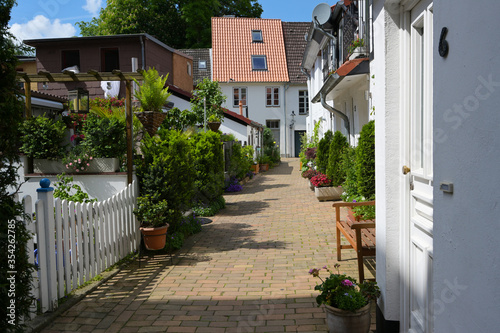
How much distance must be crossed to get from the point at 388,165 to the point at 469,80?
66.6 inches

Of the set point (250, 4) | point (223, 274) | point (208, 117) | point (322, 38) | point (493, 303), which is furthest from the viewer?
point (250, 4)

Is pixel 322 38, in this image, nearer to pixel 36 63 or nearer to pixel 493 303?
pixel 36 63

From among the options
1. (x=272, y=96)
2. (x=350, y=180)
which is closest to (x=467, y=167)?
(x=350, y=180)

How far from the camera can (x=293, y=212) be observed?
10.5 metres

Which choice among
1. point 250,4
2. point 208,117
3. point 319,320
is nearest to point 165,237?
point 319,320

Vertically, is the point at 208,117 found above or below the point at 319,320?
above

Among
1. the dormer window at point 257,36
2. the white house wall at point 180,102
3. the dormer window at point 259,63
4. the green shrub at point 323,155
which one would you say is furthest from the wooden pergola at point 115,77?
the dormer window at point 257,36

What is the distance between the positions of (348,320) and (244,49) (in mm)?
32988

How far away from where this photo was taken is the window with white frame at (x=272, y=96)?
34344 millimetres

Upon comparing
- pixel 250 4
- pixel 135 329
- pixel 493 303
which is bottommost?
pixel 135 329

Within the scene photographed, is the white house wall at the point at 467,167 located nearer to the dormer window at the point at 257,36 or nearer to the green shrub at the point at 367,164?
the green shrub at the point at 367,164

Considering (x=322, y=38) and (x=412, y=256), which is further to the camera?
(x=322, y=38)

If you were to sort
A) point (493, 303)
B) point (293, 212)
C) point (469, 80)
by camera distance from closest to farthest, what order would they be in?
point (493, 303)
point (469, 80)
point (293, 212)

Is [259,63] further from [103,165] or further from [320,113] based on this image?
[103,165]
